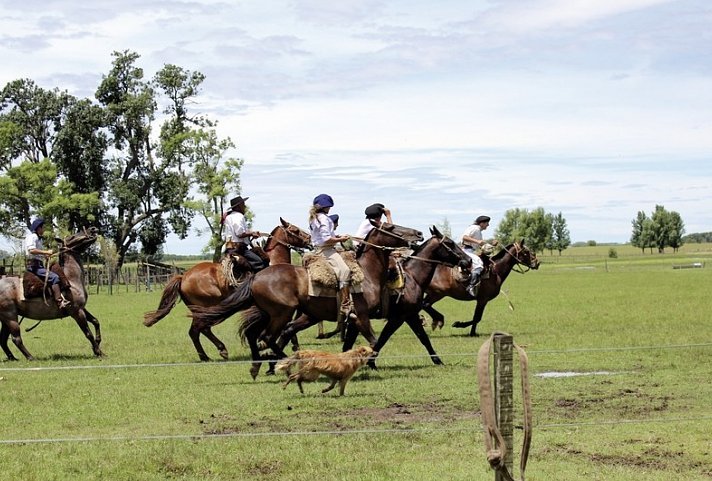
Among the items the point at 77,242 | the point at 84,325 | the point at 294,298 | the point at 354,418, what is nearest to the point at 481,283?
the point at 294,298

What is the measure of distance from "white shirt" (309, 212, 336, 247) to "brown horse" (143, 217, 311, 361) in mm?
2939

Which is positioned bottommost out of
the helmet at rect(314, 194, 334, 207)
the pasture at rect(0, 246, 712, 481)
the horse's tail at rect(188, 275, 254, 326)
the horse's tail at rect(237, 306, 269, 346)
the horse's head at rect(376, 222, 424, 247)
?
the pasture at rect(0, 246, 712, 481)

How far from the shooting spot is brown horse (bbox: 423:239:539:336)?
20.5 m

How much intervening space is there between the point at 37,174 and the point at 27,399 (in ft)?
171

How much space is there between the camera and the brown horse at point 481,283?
20531 millimetres

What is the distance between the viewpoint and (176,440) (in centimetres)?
973

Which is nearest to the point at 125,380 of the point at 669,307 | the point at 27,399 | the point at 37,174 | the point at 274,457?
the point at 27,399

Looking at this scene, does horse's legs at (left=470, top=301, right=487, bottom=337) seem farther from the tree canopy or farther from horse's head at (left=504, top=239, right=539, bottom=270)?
the tree canopy

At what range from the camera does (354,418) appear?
35.3ft

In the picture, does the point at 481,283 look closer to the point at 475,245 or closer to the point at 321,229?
the point at 475,245

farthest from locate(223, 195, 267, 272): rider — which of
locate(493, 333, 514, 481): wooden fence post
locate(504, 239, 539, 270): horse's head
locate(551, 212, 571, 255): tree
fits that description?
locate(551, 212, 571, 255): tree

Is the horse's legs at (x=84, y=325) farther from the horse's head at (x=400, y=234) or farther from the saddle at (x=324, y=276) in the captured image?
the horse's head at (x=400, y=234)

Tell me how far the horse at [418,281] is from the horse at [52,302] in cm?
586

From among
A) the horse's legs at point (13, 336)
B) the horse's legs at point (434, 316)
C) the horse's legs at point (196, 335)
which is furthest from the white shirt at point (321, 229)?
the horse's legs at point (13, 336)
